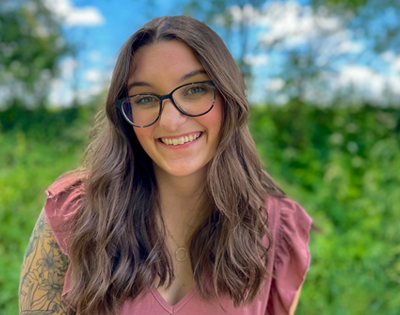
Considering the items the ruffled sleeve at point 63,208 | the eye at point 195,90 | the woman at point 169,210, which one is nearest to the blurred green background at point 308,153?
the woman at point 169,210

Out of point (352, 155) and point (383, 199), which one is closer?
point (383, 199)

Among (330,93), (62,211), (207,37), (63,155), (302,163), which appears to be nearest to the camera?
(207,37)

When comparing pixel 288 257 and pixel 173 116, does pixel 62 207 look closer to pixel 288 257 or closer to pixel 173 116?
pixel 173 116

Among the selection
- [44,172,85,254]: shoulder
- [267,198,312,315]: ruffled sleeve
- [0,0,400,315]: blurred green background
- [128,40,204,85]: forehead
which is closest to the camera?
[128,40,204,85]: forehead

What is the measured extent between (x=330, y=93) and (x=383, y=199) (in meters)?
1.92

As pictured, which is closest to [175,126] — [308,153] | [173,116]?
[173,116]

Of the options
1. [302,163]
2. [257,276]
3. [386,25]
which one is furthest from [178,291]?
[386,25]

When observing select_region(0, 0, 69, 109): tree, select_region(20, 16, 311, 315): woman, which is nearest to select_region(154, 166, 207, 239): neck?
select_region(20, 16, 311, 315): woman

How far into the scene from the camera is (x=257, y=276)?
1.47 meters

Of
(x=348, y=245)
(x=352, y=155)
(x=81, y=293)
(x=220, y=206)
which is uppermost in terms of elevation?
(x=220, y=206)

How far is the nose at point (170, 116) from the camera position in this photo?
51.0 inches

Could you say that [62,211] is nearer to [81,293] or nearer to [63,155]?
[81,293]

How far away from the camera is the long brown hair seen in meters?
1.32

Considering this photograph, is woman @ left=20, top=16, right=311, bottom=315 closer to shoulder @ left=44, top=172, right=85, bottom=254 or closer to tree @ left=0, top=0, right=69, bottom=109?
shoulder @ left=44, top=172, right=85, bottom=254
